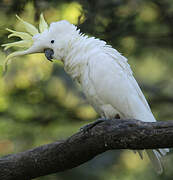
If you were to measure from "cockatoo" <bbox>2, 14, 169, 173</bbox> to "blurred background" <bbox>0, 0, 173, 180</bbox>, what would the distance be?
122cm

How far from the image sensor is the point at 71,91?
5.82 metres

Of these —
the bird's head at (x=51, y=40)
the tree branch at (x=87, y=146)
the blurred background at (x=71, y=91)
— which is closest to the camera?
the tree branch at (x=87, y=146)

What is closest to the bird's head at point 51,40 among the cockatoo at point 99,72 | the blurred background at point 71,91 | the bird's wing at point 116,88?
the cockatoo at point 99,72

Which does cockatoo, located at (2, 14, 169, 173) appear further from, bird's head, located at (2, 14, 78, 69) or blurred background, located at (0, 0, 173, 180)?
blurred background, located at (0, 0, 173, 180)

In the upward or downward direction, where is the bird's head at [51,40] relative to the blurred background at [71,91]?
upward

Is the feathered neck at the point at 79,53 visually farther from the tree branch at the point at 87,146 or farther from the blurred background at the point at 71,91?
the blurred background at the point at 71,91

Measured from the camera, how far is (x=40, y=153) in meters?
3.31

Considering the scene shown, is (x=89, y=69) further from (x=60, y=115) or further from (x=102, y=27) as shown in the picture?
(x=60, y=115)

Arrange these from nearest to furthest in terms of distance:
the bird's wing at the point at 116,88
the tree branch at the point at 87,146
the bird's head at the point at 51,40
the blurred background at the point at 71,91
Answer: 1. the tree branch at the point at 87,146
2. the bird's wing at the point at 116,88
3. the bird's head at the point at 51,40
4. the blurred background at the point at 71,91

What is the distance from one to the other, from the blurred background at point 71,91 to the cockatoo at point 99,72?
1219mm

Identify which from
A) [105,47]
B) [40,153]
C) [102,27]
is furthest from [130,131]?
[102,27]

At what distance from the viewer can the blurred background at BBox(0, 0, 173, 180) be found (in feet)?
17.6

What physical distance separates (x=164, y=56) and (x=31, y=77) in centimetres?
200

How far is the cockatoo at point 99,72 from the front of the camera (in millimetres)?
3658
